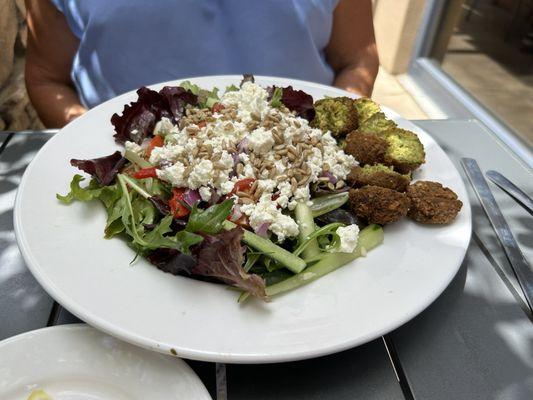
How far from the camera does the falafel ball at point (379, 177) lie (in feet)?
4.50

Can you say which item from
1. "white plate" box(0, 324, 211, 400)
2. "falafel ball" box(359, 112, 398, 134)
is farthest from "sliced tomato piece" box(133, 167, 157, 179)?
"falafel ball" box(359, 112, 398, 134)

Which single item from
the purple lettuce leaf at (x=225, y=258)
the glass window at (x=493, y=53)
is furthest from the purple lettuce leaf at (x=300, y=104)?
the glass window at (x=493, y=53)

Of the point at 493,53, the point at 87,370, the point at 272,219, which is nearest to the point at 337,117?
the point at 272,219

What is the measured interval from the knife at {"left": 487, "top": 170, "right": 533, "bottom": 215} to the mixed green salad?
59cm

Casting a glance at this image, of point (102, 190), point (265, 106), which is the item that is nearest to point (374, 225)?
point (265, 106)

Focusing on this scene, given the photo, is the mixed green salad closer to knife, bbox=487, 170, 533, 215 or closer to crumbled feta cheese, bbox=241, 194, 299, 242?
crumbled feta cheese, bbox=241, 194, 299, 242

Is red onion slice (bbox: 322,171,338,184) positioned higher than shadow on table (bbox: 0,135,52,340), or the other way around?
red onion slice (bbox: 322,171,338,184)

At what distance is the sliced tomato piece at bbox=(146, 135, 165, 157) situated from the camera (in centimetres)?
153

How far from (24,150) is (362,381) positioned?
1.49m

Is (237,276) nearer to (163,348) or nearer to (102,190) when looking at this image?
(163,348)

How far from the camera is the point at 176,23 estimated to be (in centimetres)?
214

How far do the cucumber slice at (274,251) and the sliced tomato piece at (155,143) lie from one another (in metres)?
0.47

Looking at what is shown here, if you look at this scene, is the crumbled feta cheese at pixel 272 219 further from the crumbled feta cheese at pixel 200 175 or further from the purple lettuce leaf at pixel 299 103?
the purple lettuce leaf at pixel 299 103

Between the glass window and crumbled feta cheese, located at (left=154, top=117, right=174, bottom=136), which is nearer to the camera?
crumbled feta cheese, located at (left=154, top=117, right=174, bottom=136)
